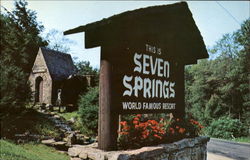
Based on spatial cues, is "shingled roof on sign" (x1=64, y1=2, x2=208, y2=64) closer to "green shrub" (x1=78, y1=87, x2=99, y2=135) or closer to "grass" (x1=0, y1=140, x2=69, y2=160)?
"grass" (x1=0, y1=140, x2=69, y2=160)

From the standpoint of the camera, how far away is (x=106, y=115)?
4.26m

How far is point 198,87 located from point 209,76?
200 cm

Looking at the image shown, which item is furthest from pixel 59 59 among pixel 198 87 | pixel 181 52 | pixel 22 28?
pixel 181 52

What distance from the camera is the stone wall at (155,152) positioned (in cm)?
390

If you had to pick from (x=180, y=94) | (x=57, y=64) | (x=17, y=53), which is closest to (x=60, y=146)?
(x=180, y=94)

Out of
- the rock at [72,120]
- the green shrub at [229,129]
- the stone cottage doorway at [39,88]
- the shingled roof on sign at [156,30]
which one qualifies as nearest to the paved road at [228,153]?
the shingled roof on sign at [156,30]

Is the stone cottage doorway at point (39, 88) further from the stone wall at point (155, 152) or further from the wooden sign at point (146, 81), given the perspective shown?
the stone wall at point (155, 152)

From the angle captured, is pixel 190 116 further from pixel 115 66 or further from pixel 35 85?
pixel 35 85

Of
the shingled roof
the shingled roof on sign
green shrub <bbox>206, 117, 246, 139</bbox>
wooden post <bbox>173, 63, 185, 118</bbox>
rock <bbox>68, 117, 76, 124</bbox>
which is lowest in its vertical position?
green shrub <bbox>206, 117, 246, 139</bbox>

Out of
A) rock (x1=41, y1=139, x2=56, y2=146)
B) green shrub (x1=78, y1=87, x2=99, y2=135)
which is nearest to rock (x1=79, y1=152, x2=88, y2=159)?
rock (x1=41, y1=139, x2=56, y2=146)

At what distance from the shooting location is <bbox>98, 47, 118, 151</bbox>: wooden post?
4.22 metres

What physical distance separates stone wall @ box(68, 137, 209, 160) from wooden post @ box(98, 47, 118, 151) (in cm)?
21

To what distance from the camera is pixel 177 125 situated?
250 inches

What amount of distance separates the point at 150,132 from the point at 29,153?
6.66 meters
